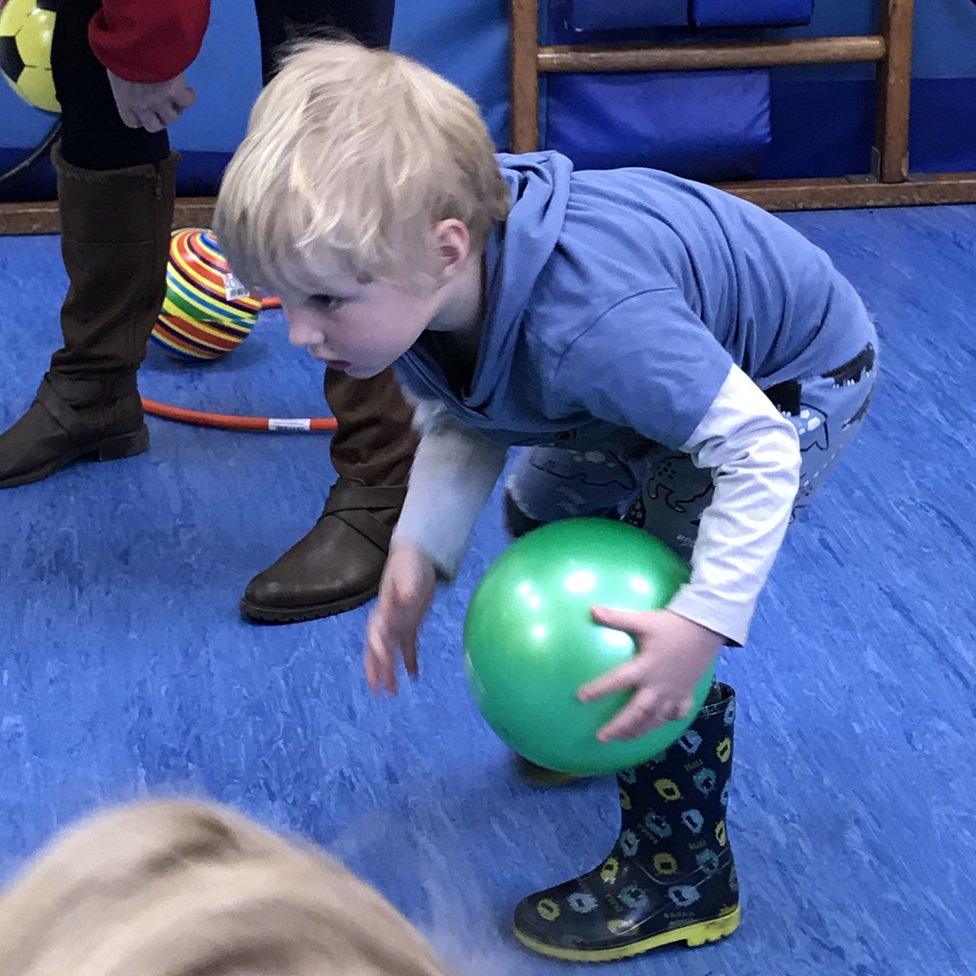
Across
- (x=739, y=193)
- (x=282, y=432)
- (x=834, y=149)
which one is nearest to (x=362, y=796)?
(x=282, y=432)

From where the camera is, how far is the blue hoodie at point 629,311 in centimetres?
109

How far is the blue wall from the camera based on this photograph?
3.20 meters

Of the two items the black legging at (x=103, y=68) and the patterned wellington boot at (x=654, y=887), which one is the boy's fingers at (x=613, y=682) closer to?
the patterned wellington boot at (x=654, y=887)

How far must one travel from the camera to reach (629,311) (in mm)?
Result: 1100

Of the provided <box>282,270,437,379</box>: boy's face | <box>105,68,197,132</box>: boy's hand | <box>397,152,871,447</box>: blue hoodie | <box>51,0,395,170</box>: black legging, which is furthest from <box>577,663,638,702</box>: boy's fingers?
<box>105,68,197,132</box>: boy's hand

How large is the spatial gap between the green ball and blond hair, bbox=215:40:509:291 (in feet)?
0.88

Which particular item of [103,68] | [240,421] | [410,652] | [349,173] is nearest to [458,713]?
[410,652]

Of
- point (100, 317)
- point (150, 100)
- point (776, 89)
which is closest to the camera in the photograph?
point (150, 100)

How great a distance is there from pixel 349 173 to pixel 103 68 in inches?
39.2

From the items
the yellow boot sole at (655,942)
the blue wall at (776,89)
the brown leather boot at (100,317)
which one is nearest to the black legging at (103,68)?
the brown leather boot at (100,317)

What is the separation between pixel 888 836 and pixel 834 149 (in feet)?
8.10

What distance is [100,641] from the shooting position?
5.74 feet

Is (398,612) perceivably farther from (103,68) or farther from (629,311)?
(103,68)

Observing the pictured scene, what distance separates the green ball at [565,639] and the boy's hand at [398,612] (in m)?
0.09
